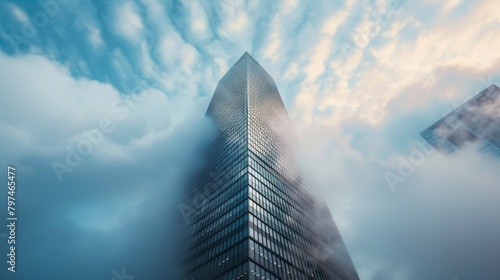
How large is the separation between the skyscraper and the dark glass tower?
219 feet

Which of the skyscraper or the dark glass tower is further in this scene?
→ the skyscraper

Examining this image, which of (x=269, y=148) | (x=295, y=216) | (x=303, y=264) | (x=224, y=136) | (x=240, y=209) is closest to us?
(x=303, y=264)

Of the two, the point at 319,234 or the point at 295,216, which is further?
the point at 319,234

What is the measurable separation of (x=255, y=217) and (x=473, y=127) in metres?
107

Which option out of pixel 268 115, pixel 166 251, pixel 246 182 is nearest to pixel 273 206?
pixel 246 182

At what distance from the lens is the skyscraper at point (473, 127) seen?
10756 cm

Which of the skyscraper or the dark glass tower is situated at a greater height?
the skyscraper

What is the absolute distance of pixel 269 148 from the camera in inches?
3826

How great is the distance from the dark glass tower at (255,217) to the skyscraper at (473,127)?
2628 inches

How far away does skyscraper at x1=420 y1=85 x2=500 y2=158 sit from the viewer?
108m

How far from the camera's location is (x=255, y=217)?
61031 mm

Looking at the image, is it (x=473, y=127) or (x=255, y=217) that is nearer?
(x=255, y=217)

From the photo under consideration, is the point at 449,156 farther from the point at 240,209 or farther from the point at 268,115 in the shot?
the point at 240,209

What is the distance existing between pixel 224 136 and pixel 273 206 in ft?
162
